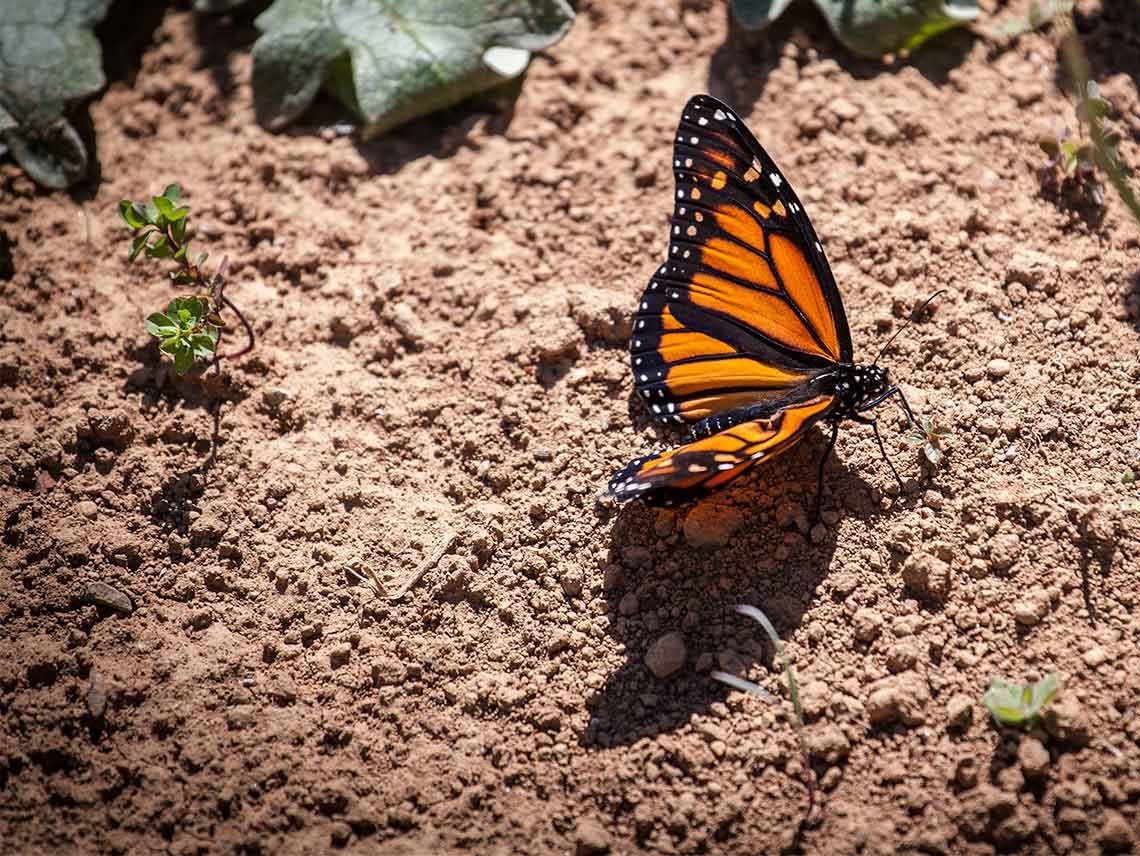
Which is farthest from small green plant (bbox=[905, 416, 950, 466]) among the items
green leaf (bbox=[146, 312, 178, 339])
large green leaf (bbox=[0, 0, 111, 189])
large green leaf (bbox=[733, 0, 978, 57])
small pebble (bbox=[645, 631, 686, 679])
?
large green leaf (bbox=[0, 0, 111, 189])

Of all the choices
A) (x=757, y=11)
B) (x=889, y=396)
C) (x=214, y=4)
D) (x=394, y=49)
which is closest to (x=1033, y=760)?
(x=889, y=396)

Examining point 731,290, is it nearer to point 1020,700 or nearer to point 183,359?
point 1020,700

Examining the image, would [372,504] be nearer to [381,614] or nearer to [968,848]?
[381,614]

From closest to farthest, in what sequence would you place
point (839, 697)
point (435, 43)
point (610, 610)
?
point (839, 697), point (610, 610), point (435, 43)

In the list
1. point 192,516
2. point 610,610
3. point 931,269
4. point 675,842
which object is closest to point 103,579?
point 192,516

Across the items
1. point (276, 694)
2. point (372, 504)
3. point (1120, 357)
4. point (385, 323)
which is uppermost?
point (1120, 357)

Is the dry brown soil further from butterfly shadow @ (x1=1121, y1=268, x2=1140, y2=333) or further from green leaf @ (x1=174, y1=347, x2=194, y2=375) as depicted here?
green leaf @ (x1=174, y1=347, x2=194, y2=375)
